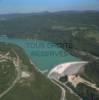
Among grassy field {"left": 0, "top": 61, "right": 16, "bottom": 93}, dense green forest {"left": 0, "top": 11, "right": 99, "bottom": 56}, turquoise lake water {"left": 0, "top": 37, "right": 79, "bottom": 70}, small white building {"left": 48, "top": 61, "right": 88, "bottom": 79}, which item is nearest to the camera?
grassy field {"left": 0, "top": 61, "right": 16, "bottom": 93}

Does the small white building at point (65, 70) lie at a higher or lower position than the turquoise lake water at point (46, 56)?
higher

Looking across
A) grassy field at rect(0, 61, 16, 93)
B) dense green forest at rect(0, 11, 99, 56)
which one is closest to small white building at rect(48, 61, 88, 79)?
grassy field at rect(0, 61, 16, 93)

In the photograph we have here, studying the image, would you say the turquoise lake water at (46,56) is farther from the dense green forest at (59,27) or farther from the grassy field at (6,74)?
the grassy field at (6,74)

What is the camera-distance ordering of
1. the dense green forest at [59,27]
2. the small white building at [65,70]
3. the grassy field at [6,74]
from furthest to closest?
1. the dense green forest at [59,27]
2. the small white building at [65,70]
3. the grassy field at [6,74]

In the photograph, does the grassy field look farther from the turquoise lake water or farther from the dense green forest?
the dense green forest

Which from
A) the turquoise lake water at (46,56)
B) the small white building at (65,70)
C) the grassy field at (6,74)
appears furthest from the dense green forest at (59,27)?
the grassy field at (6,74)

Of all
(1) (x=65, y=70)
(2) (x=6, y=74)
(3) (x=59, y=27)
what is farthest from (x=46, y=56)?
(3) (x=59, y=27)

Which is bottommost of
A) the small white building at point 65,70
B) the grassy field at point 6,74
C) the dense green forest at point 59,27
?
the dense green forest at point 59,27

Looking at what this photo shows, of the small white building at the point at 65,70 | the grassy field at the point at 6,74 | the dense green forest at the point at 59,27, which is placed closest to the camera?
the grassy field at the point at 6,74

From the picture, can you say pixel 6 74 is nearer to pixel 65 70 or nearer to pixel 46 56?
pixel 65 70

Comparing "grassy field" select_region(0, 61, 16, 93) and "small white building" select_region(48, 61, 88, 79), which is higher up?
"grassy field" select_region(0, 61, 16, 93)

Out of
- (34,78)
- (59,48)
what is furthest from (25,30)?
(34,78)
